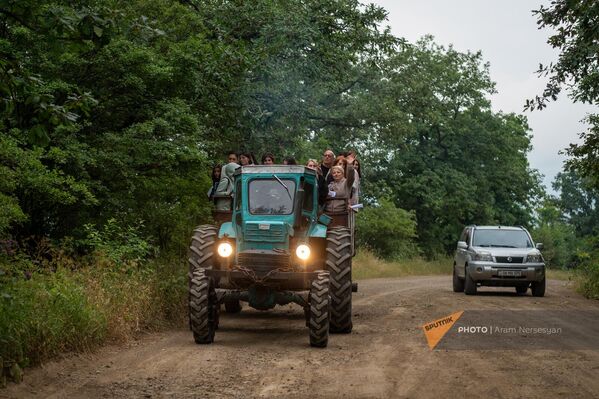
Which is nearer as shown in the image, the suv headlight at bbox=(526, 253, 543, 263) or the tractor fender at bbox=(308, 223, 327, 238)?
the tractor fender at bbox=(308, 223, 327, 238)

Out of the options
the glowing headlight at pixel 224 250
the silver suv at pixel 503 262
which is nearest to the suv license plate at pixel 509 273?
the silver suv at pixel 503 262

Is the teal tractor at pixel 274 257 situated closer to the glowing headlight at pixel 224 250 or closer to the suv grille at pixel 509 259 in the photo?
the glowing headlight at pixel 224 250

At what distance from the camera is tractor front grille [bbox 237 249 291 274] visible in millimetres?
13328

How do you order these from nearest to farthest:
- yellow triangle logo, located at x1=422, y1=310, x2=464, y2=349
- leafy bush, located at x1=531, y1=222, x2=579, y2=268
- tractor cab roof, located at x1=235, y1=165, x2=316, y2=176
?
1. yellow triangle logo, located at x1=422, y1=310, x2=464, y2=349
2. tractor cab roof, located at x1=235, y1=165, x2=316, y2=176
3. leafy bush, located at x1=531, y1=222, x2=579, y2=268

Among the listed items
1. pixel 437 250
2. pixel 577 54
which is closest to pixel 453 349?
pixel 577 54

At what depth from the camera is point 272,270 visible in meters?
13.2

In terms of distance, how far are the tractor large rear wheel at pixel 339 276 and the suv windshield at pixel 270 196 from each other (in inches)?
34.0

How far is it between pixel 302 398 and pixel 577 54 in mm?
11387

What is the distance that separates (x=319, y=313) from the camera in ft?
40.6

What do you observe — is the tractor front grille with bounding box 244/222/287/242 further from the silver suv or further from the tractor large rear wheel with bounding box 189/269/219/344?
the silver suv

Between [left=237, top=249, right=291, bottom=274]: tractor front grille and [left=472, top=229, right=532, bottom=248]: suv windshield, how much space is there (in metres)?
11.2

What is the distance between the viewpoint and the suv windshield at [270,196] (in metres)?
14.0

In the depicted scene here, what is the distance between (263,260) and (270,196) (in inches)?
48.2

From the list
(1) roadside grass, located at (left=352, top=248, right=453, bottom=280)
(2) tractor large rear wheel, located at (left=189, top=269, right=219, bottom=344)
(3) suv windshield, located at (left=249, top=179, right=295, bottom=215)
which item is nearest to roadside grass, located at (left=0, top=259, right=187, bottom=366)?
(2) tractor large rear wheel, located at (left=189, top=269, right=219, bottom=344)
